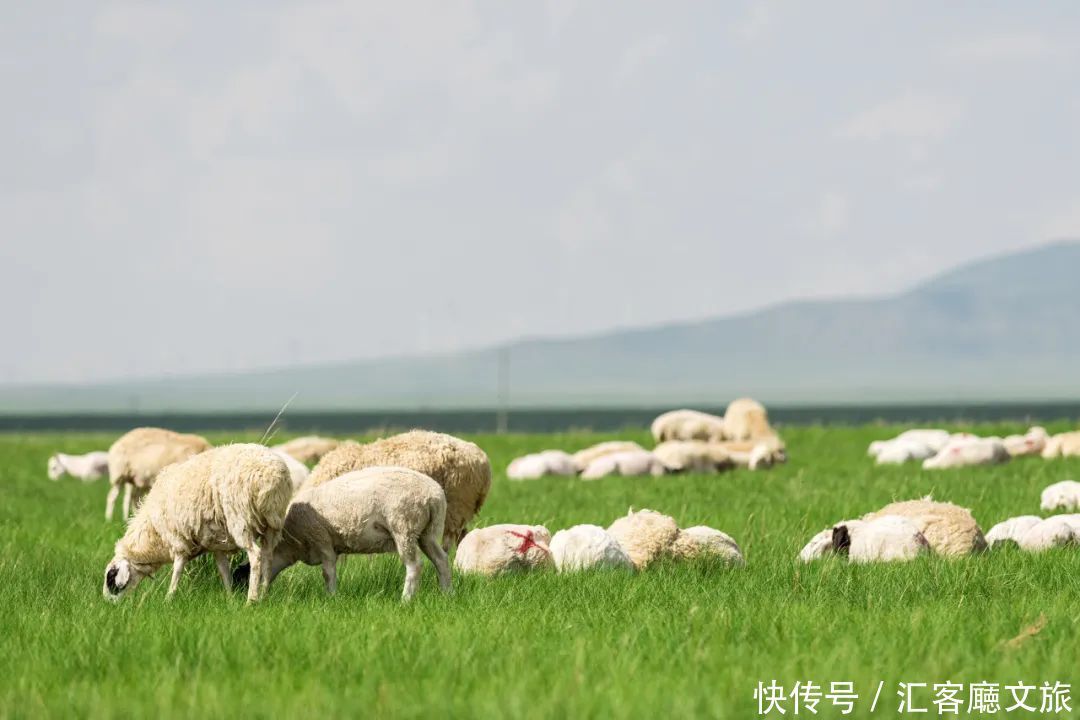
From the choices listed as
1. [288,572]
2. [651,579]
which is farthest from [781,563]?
[288,572]

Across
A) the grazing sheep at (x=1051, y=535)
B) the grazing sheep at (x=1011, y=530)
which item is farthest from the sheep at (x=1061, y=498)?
the grazing sheep at (x=1051, y=535)

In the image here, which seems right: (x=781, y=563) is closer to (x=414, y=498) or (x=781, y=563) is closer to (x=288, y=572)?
(x=414, y=498)

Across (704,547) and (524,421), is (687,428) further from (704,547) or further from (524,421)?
(524,421)

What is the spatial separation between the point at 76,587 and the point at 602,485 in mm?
12115

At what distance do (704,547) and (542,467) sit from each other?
549 inches

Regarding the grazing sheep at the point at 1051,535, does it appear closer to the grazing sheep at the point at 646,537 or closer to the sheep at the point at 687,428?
the grazing sheep at the point at 646,537

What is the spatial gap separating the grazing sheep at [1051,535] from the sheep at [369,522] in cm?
574

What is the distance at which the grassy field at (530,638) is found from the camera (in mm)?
7082

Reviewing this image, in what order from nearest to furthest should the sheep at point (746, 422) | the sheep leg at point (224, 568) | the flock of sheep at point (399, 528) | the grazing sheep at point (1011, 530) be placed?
the flock of sheep at point (399, 528) < the sheep leg at point (224, 568) < the grazing sheep at point (1011, 530) < the sheep at point (746, 422)

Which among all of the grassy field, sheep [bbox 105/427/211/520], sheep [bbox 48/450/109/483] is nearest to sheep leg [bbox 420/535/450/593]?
the grassy field

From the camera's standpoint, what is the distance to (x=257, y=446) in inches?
426

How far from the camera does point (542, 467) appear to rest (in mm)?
25812

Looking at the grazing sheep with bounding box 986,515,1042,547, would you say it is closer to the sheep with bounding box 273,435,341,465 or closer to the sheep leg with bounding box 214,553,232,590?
the sheep leg with bounding box 214,553,232,590

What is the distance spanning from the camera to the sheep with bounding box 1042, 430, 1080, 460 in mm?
26753
